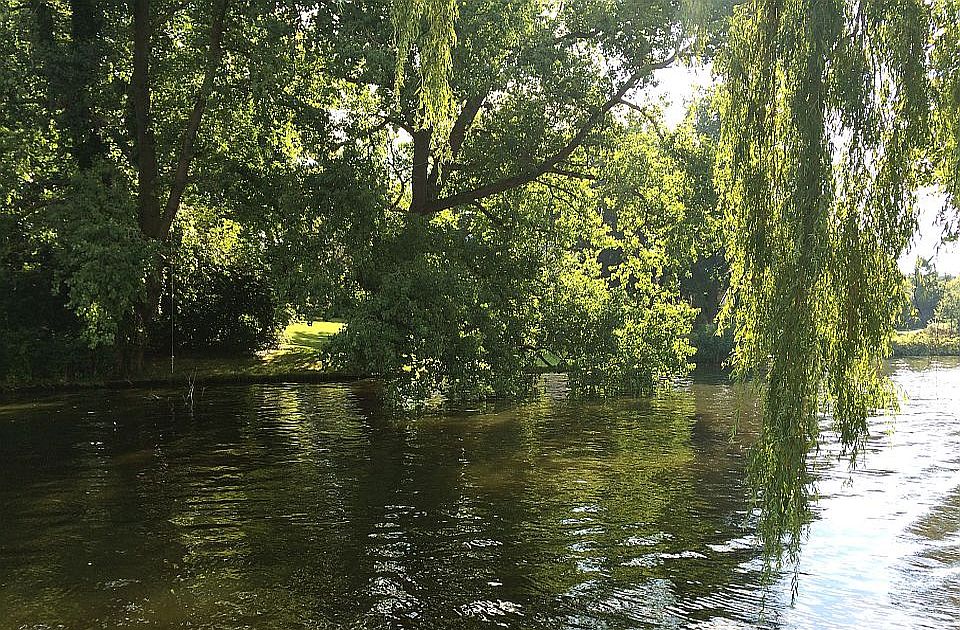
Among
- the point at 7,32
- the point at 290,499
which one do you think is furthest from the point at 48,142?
the point at 290,499

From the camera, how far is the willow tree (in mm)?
5012

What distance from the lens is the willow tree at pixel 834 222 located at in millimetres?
5012

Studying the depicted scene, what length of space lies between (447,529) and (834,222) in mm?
6301

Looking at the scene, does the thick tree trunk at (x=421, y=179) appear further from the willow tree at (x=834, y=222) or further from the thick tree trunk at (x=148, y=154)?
the willow tree at (x=834, y=222)

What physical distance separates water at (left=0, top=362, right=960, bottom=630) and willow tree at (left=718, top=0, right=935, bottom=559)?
102 inches

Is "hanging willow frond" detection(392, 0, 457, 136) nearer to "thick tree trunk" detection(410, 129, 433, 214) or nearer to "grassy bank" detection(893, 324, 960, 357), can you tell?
"thick tree trunk" detection(410, 129, 433, 214)

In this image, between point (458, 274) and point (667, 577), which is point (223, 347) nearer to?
point (458, 274)

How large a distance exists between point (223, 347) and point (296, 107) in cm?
1234

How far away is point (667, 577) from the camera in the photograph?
8.09m

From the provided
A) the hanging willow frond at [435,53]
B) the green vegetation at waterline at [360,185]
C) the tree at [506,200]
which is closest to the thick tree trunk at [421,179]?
the tree at [506,200]

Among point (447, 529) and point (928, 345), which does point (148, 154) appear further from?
point (928, 345)

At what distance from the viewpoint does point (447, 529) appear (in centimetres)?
978

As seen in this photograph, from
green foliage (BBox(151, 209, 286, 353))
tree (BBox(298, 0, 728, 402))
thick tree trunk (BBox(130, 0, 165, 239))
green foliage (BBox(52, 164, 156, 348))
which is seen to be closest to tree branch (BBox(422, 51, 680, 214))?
tree (BBox(298, 0, 728, 402))

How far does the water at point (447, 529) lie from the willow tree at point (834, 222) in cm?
259
